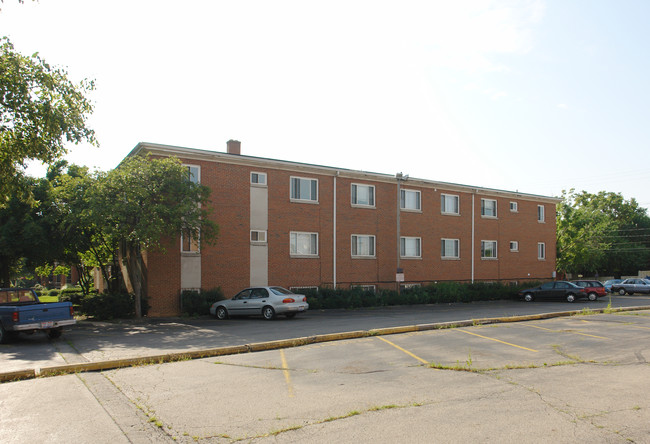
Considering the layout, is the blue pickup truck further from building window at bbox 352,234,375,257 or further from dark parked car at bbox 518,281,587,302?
dark parked car at bbox 518,281,587,302

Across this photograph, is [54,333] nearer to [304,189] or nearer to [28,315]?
[28,315]

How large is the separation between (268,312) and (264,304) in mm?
365

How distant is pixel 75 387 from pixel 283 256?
17911mm

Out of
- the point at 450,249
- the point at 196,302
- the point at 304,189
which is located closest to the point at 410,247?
the point at 450,249

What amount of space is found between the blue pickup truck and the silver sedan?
23.9 ft

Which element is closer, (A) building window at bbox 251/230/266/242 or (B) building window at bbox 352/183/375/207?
(A) building window at bbox 251/230/266/242

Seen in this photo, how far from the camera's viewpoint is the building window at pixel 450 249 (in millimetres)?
33062

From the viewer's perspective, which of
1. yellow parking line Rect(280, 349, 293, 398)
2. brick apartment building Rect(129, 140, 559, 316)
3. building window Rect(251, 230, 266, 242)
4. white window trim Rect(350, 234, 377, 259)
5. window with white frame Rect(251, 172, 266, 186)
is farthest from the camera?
white window trim Rect(350, 234, 377, 259)

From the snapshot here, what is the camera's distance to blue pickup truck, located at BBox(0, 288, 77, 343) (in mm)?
13930

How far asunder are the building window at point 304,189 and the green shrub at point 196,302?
7088 mm

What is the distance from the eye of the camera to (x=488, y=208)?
117ft

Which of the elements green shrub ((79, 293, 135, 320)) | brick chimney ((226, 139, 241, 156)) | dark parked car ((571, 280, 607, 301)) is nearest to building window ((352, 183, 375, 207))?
brick chimney ((226, 139, 241, 156))

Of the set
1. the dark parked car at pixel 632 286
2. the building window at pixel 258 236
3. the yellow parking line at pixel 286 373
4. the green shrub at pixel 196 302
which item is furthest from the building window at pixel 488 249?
the yellow parking line at pixel 286 373

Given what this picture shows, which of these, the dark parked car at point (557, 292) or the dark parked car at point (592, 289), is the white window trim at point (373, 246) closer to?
the dark parked car at point (557, 292)
